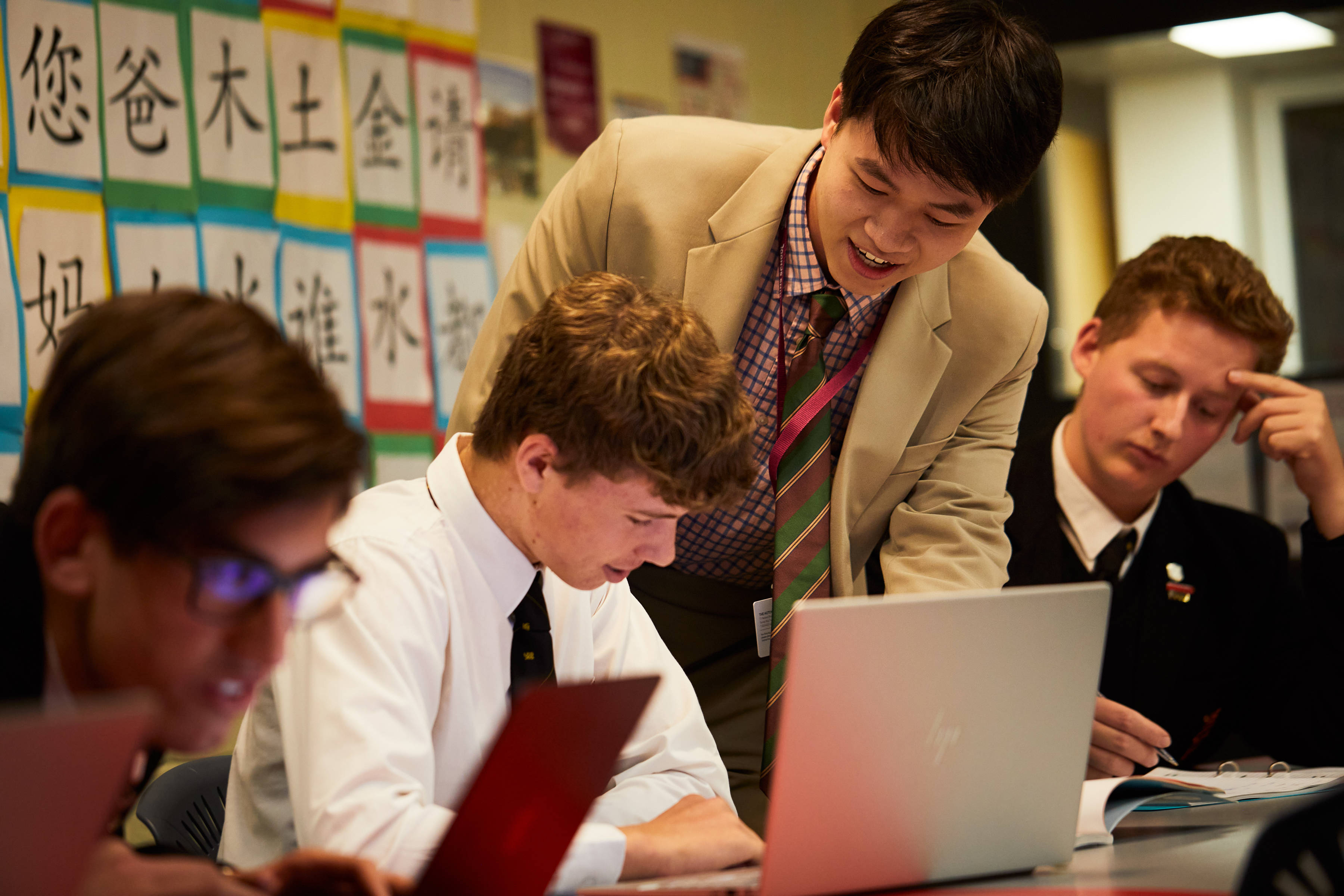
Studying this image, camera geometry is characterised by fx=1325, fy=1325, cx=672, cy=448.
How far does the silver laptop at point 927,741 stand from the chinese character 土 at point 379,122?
2.01 meters

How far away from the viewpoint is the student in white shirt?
1294 millimetres

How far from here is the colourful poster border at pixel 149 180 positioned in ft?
7.81

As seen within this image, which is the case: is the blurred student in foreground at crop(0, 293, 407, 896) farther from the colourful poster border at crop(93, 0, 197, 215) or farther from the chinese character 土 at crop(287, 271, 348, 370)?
the chinese character 土 at crop(287, 271, 348, 370)

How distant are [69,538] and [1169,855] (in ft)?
3.65

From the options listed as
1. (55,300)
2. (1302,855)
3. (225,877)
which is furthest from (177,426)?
(55,300)

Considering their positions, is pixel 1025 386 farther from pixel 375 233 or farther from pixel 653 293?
pixel 375 233

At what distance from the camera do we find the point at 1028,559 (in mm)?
2328

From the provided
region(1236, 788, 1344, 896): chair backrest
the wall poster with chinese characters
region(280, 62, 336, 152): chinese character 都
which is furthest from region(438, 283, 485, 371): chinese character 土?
region(1236, 788, 1344, 896): chair backrest

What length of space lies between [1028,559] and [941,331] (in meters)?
0.57

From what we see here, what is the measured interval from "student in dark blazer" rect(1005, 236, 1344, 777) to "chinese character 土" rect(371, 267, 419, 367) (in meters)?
1.34

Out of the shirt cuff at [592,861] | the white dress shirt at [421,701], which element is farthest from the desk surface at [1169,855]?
the white dress shirt at [421,701]

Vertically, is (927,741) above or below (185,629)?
below

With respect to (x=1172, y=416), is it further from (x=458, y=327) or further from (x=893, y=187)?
(x=458, y=327)

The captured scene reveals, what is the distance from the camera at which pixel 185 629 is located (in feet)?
3.05
